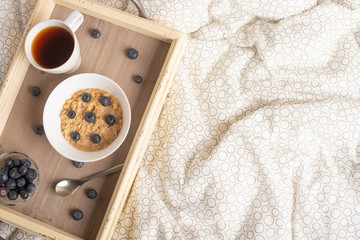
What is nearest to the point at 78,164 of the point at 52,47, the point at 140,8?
the point at 52,47

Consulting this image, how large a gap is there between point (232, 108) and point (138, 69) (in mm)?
377

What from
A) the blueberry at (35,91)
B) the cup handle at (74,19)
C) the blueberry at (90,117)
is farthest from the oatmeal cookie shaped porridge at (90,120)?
the cup handle at (74,19)

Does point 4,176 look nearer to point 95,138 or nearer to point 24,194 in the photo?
point 24,194

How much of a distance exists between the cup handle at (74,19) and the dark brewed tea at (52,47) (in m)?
0.03

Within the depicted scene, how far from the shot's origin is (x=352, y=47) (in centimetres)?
126

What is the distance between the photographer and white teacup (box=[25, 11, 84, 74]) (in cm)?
102

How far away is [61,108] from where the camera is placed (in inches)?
42.6

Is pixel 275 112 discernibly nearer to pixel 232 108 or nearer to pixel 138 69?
pixel 232 108

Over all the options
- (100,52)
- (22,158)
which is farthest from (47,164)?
(100,52)

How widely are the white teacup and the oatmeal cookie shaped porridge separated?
0.11 metres

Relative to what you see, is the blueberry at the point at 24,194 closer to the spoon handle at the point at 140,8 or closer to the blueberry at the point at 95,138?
the blueberry at the point at 95,138

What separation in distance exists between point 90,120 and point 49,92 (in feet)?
0.61

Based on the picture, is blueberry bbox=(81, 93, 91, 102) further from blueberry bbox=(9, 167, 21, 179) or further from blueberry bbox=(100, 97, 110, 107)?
blueberry bbox=(9, 167, 21, 179)

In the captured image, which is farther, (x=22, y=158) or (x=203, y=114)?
(x=203, y=114)
